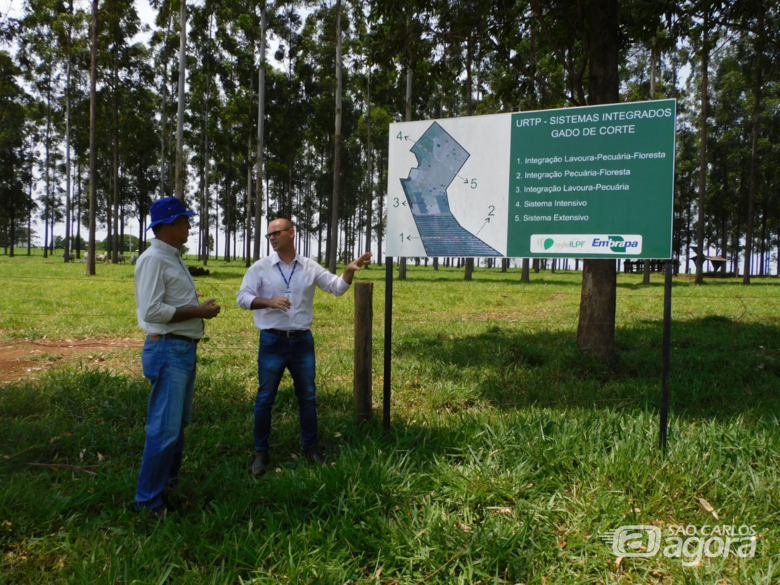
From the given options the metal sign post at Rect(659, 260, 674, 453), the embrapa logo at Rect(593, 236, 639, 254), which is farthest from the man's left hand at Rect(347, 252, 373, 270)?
the metal sign post at Rect(659, 260, 674, 453)

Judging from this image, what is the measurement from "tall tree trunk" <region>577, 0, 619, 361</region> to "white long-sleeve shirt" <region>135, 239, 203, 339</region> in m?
5.08

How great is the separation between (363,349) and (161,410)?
5.93 feet

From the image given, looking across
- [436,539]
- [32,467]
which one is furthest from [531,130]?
[32,467]

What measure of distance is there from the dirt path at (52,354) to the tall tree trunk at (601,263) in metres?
5.90

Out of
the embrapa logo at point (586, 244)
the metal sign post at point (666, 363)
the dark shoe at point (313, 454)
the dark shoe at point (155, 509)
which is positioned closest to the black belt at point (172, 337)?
the dark shoe at point (155, 509)

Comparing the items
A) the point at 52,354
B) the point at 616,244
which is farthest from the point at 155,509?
the point at 52,354

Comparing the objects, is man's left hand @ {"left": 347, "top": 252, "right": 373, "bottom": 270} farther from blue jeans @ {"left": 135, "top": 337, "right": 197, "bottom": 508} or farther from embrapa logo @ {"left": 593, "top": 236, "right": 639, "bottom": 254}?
embrapa logo @ {"left": 593, "top": 236, "right": 639, "bottom": 254}

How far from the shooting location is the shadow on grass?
523cm

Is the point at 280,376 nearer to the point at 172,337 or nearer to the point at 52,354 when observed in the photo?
the point at 172,337

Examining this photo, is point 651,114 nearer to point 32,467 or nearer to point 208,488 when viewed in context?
point 208,488

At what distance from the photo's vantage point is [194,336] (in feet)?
10.9

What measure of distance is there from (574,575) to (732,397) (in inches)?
145

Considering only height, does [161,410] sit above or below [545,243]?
below

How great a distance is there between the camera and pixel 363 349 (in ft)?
15.0
